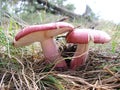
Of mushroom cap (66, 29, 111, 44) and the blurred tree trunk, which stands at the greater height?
the blurred tree trunk

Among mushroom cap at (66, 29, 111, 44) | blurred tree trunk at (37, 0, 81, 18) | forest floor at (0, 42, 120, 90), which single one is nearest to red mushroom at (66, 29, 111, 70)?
mushroom cap at (66, 29, 111, 44)

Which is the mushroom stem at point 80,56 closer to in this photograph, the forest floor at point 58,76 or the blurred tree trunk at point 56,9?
the forest floor at point 58,76

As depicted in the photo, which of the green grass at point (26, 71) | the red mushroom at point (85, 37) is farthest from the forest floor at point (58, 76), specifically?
the red mushroom at point (85, 37)

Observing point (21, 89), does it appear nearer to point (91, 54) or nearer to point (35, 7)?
point (91, 54)

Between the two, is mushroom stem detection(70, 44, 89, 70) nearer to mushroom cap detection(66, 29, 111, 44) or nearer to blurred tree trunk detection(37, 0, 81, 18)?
mushroom cap detection(66, 29, 111, 44)

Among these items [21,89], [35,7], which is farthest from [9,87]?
[35,7]

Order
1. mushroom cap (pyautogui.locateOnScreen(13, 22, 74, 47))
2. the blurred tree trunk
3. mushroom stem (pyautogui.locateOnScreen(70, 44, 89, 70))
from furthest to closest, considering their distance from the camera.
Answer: the blurred tree trunk
mushroom stem (pyautogui.locateOnScreen(70, 44, 89, 70))
mushroom cap (pyautogui.locateOnScreen(13, 22, 74, 47))

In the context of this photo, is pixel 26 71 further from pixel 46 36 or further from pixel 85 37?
pixel 85 37
